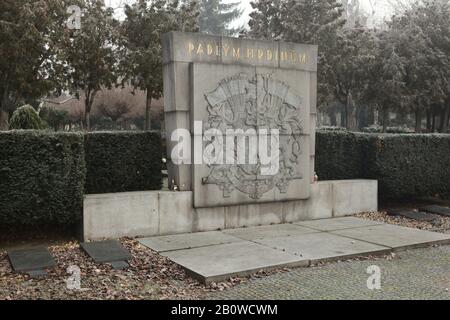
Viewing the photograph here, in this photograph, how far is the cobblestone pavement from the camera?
5330 millimetres

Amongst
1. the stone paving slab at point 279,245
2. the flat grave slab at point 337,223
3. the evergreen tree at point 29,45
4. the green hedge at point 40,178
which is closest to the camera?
the stone paving slab at point 279,245

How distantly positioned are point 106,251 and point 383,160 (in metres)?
6.51

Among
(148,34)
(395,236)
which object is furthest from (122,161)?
(148,34)

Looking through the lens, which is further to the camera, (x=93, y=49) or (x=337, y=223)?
(x=93, y=49)

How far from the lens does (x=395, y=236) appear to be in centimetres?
825

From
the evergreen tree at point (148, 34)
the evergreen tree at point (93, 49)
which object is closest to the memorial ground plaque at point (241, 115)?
the evergreen tree at point (93, 49)

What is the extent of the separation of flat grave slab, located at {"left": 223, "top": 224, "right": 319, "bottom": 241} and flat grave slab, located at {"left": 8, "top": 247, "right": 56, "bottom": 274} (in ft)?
9.89

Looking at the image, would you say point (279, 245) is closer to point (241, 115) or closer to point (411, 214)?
point (241, 115)

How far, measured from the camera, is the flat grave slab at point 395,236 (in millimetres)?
7748

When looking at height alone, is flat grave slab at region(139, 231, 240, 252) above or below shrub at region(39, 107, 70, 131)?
below

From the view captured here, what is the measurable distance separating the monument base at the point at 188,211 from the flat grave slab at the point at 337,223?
27cm

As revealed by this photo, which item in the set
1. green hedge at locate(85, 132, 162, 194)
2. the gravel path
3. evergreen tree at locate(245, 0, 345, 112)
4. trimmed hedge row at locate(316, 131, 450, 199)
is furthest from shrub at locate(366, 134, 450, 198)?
evergreen tree at locate(245, 0, 345, 112)

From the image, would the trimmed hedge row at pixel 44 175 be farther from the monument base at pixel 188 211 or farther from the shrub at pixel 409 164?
the shrub at pixel 409 164

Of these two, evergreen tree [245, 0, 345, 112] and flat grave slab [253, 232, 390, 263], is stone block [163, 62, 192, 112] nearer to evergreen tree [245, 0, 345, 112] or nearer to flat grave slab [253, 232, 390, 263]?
flat grave slab [253, 232, 390, 263]
